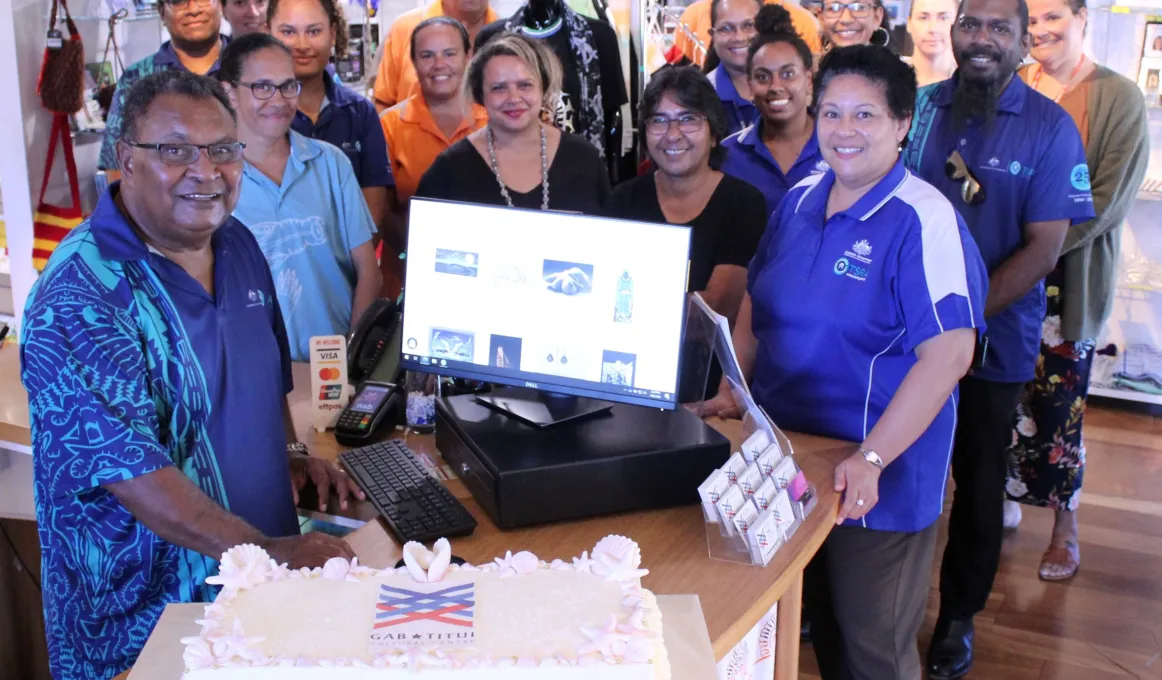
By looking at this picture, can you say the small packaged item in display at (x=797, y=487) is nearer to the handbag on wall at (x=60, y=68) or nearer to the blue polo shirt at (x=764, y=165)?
the blue polo shirt at (x=764, y=165)

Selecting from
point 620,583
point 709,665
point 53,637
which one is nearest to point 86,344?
point 53,637

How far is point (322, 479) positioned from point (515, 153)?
1.44m

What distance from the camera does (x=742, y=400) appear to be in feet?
6.54

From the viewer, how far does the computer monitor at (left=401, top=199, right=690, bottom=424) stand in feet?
6.12

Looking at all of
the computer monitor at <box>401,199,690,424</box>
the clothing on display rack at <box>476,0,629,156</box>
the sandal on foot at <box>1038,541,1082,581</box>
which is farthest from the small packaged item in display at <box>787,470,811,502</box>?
the clothing on display rack at <box>476,0,629,156</box>

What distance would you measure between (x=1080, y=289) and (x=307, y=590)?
113 inches

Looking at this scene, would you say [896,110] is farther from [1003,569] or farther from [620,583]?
[1003,569]

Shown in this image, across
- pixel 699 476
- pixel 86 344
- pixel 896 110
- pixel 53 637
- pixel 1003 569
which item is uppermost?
pixel 896 110

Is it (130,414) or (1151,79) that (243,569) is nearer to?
(130,414)

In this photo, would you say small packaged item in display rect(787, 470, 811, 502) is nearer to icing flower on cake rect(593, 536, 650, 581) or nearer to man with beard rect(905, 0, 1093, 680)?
icing flower on cake rect(593, 536, 650, 581)

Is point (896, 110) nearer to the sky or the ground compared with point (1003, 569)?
nearer to the sky

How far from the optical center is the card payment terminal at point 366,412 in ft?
7.42

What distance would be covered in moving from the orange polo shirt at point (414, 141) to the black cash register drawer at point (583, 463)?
181 centimetres

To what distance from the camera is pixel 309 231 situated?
290 centimetres
